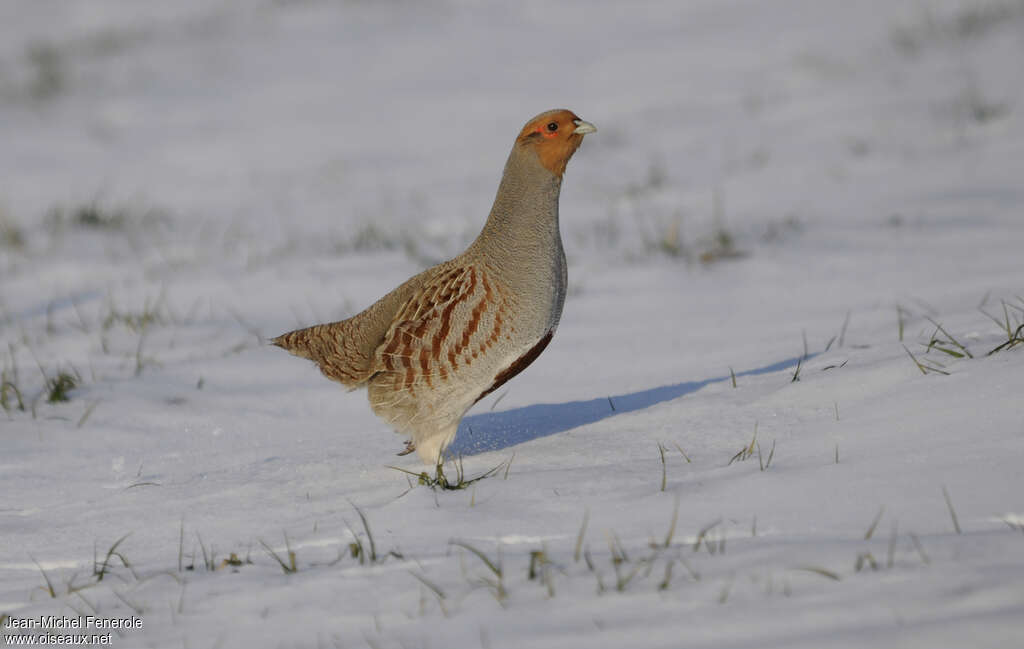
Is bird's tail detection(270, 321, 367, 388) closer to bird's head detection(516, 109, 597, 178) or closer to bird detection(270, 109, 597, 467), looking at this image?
bird detection(270, 109, 597, 467)

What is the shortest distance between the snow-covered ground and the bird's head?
92 centimetres

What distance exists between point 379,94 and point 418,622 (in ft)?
37.8

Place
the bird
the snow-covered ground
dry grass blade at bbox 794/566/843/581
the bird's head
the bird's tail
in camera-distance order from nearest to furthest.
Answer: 1. dry grass blade at bbox 794/566/843/581
2. the snow-covered ground
3. the bird
4. the bird's head
5. the bird's tail

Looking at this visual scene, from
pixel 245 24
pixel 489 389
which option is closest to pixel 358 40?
pixel 245 24

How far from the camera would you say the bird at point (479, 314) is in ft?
10.5

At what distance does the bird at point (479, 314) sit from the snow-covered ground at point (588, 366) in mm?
247

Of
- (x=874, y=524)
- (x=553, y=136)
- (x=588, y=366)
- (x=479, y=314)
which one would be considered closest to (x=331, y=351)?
(x=479, y=314)

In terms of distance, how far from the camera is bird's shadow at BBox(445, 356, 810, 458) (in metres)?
3.67

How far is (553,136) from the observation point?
3.39m

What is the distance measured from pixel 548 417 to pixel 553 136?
1.08 meters

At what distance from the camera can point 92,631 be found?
236cm

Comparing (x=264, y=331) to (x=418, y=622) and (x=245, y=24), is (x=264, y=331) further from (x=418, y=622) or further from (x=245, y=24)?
(x=245, y=24)

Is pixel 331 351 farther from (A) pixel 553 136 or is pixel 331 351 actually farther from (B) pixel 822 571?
(B) pixel 822 571

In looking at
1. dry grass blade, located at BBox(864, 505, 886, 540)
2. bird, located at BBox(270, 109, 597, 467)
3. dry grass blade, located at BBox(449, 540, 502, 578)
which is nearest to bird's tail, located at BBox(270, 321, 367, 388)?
bird, located at BBox(270, 109, 597, 467)
